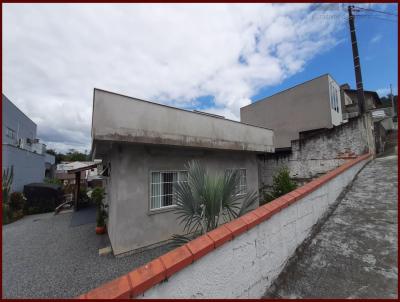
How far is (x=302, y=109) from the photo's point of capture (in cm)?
1370

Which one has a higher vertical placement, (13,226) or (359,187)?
(359,187)

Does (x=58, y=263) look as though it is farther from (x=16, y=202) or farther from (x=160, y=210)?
(x=16, y=202)

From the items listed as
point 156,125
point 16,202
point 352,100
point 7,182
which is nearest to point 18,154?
point 7,182

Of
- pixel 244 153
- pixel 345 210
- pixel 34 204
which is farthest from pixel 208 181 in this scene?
pixel 34 204

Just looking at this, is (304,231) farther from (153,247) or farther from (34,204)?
(34,204)

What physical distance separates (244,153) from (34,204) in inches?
567

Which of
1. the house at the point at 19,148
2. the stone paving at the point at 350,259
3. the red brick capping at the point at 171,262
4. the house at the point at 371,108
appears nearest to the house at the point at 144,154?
the red brick capping at the point at 171,262

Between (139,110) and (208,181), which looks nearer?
(208,181)


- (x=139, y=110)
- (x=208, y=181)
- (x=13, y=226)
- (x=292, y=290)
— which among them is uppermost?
(x=139, y=110)

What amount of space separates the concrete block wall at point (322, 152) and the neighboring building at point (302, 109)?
3.96 metres

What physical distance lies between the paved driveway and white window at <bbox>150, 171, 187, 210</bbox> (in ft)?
4.78

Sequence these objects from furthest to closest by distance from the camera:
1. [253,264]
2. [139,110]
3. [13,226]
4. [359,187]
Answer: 1. [13,226]
2. [139,110]
3. [359,187]
4. [253,264]

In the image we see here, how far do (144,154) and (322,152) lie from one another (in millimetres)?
8717

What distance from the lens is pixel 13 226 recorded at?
31.0 ft
